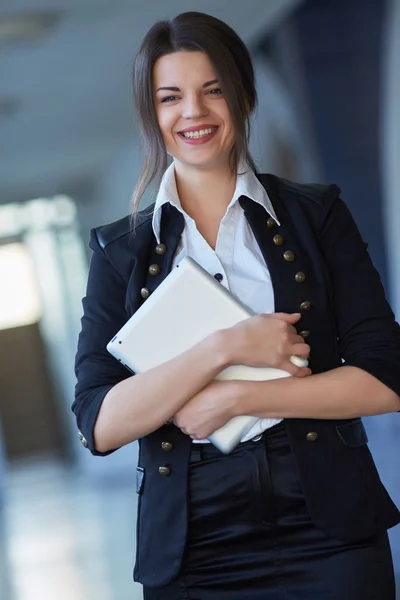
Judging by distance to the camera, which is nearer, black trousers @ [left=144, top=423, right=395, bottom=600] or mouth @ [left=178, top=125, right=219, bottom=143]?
black trousers @ [left=144, top=423, right=395, bottom=600]

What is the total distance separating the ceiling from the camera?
8.30 metres

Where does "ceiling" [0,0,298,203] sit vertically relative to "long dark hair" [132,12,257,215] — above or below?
Result: above

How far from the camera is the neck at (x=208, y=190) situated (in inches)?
67.1

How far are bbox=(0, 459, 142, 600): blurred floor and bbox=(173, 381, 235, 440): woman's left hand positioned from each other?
9.87ft

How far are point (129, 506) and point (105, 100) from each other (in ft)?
17.9

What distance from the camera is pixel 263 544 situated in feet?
5.19

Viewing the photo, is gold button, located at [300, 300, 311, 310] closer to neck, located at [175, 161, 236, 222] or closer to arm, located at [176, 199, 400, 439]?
arm, located at [176, 199, 400, 439]

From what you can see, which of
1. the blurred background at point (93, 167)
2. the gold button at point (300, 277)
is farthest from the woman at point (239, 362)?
Result: the blurred background at point (93, 167)

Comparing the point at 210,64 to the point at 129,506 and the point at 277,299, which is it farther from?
the point at 129,506

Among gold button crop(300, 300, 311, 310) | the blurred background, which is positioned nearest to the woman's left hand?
gold button crop(300, 300, 311, 310)

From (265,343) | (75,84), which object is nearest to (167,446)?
(265,343)

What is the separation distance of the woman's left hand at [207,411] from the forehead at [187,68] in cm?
47

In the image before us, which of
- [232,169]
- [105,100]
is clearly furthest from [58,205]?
[232,169]

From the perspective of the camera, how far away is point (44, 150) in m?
12.8
